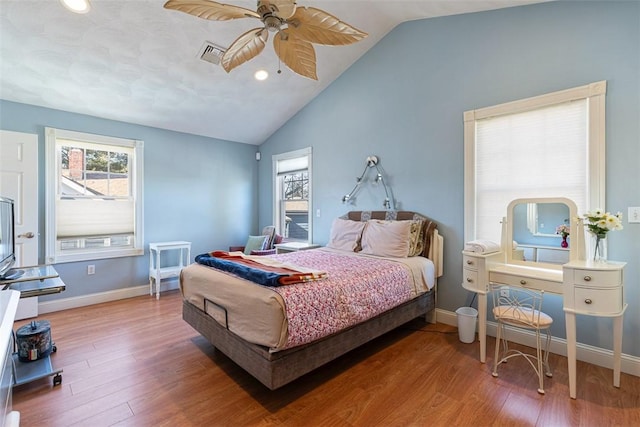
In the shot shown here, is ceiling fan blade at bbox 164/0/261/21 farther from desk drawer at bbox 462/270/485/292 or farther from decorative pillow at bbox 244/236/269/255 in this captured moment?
decorative pillow at bbox 244/236/269/255

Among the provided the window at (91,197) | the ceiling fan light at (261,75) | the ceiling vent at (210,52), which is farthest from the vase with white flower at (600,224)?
the window at (91,197)

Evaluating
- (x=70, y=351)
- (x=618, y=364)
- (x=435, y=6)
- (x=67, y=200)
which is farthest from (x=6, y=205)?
(x=618, y=364)

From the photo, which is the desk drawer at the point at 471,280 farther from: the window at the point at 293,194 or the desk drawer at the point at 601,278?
the window at the point at 293,194

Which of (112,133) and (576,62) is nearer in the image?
(576,62)

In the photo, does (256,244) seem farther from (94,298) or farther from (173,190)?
(94,298)

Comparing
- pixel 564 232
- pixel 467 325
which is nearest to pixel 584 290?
pixel 564 232

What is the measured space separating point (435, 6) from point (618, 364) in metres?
3.39

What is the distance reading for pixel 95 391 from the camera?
2.02 metres

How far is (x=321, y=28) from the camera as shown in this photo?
74.0 inches

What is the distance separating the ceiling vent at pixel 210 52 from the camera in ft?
10.2

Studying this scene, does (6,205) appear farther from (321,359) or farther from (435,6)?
(435,6)

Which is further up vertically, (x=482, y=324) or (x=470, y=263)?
(x=470, y=263)

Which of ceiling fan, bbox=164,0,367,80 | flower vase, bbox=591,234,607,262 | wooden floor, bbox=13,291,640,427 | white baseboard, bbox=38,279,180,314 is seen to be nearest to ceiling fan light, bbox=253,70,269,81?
ceiling fan, bbox=164,0,367,80

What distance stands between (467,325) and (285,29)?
288cm
